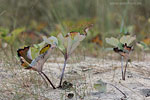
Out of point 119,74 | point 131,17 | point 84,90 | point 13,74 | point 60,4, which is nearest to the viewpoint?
point 84,90

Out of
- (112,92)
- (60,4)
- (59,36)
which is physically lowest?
(112,92)

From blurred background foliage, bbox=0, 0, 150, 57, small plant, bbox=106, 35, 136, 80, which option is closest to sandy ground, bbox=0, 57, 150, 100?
small plant, bbox=106, 35, 136, 80

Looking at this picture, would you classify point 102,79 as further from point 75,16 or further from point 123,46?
Result: point 75,16

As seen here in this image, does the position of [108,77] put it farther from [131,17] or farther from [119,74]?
[131,17]

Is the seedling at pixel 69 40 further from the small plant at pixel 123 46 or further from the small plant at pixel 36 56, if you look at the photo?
the small plant at pixel 123 46

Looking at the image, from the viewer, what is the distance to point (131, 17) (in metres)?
4.36

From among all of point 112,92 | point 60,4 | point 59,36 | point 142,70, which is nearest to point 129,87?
point 112,92

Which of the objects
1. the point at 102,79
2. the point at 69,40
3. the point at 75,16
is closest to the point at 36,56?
the point at 69,40

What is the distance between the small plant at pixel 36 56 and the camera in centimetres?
128

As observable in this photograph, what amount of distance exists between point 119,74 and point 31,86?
55 centimetres

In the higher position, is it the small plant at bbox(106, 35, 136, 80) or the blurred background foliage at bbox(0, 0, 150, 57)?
the blurred background foliage at bbox(0, 0, 150, 57)

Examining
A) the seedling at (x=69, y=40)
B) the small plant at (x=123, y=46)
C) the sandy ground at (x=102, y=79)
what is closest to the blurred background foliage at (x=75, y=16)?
the sandy ground at (x=102, y=79)

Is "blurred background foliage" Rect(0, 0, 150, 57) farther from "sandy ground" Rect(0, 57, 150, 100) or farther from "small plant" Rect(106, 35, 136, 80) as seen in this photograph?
"small plant" Rect(106, 35, 136, 80)

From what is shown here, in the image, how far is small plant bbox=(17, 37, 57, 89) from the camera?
1278 mm
